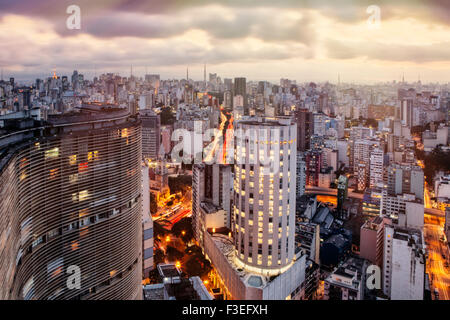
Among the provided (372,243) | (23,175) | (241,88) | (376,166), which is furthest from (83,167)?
(241,88)

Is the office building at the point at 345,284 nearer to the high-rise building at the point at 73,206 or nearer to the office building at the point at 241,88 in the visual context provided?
the high-rise building at the point at 73,206

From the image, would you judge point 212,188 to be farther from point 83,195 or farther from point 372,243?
point 83,195

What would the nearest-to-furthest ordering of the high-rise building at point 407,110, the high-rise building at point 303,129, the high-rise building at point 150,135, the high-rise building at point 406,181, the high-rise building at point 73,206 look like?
the high-rise building at point 73,206, the high-rise building at point 406,181, the high-rise building at point 150,135, the high-rise building at point 303,129, the high-rise building at point 407,110

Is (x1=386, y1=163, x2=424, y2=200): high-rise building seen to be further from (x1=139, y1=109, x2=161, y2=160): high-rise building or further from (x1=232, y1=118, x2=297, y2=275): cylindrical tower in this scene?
(x1=139, y1=109, x2=161, y2=160): high-rise building

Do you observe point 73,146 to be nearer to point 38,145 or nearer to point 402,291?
point 38,145

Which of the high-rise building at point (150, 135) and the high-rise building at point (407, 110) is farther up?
the high-rise building at point (407, 110)

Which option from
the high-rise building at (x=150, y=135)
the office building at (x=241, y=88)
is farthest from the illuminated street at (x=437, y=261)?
the high-rise building at (x=150, y=135)
